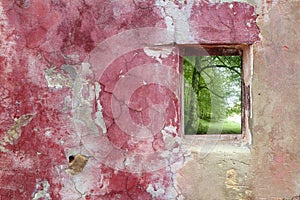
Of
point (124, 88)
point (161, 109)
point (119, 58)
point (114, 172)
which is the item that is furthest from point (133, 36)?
point (114, 172)

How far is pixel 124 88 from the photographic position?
1.81 metres

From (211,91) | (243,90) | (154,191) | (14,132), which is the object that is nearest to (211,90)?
(211,91)

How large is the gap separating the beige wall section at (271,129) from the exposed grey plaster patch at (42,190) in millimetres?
798

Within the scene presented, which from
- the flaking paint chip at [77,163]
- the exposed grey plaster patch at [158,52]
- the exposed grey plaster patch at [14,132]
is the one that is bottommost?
the flaking paint chip at [77,163]

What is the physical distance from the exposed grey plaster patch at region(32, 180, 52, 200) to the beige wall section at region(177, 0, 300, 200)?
31.4 inches

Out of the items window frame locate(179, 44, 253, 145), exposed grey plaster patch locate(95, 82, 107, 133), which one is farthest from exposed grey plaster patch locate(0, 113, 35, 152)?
window frame locate(179, 44, 253, 145)

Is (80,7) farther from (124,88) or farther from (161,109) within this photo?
(161,109)

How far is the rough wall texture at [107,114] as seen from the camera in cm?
179

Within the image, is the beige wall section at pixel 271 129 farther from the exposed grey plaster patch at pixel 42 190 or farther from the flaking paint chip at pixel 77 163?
the exposed grey plaster patch at pixel 42 190

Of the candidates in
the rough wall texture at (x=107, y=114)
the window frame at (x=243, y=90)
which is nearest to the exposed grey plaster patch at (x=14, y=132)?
the rough wall texture at (x=107, y=114)

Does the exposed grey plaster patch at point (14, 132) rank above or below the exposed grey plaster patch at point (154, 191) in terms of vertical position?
above

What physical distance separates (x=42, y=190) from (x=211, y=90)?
2.93m

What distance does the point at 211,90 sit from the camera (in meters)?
4.37

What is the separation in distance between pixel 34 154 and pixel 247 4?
53.0 inches
